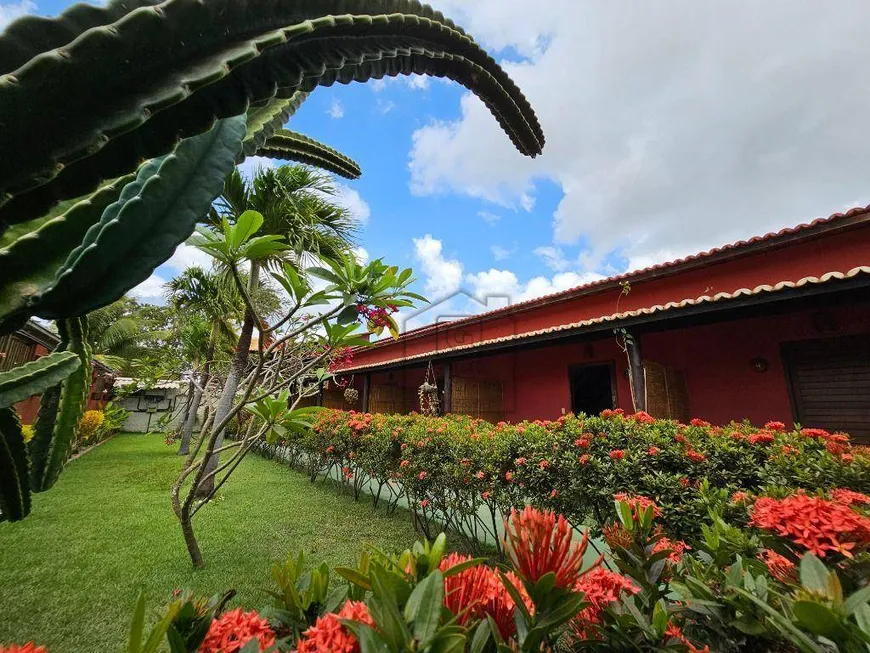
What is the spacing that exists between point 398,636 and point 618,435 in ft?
10.8

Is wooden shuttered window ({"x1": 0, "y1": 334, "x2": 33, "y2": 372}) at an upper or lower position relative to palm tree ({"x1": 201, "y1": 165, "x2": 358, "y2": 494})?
lower

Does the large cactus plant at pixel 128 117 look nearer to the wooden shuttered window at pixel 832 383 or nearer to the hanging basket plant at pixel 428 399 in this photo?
the wooden shuttered window at pixel 832 383

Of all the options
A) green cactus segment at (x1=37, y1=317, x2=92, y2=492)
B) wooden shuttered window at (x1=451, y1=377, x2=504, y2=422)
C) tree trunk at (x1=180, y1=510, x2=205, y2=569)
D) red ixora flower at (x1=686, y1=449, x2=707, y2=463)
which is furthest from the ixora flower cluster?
wooden shuttered window at (x1=451, y1=377, x2=504, y2=422)

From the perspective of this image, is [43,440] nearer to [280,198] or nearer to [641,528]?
[641,528]

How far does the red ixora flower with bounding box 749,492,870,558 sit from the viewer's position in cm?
104

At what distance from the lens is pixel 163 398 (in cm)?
2259

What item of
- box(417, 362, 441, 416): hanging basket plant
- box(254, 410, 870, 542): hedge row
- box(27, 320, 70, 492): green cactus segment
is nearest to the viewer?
box(27, 320, 70, 492): green cactus segment

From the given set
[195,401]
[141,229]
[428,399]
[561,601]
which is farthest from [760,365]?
[195,401]

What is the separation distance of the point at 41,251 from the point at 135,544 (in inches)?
196

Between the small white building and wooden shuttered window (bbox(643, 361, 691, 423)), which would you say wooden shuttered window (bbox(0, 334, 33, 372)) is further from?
wooden shuttered window (bbox(643, 361, 691, 423))

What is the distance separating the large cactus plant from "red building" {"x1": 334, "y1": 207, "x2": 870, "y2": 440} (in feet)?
16.2

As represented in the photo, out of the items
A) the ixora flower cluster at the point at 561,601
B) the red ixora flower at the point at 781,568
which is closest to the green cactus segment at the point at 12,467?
the ixora flower cluster at the point at 561,601

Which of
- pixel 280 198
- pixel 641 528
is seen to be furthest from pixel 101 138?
pixel 280 198

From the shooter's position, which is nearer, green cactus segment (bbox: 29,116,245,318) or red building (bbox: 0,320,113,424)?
green cactus segment (bbox: 29,116,245,318)
